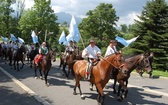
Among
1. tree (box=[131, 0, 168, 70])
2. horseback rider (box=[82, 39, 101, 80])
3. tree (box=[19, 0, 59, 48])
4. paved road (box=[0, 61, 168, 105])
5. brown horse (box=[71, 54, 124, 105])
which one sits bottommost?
paved road (box=[0, 61, 168, 105])

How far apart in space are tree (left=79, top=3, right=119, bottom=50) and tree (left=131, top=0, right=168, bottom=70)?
18.6 metres

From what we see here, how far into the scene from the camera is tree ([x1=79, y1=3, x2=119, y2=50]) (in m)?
51.6

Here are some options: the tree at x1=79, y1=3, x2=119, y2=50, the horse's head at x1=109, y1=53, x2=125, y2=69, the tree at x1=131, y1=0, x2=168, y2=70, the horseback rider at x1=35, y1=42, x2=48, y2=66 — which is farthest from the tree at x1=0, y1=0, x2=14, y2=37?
the horse's head at x1=109, y1=53, x2=125, y2=69

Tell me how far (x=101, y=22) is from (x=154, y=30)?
72.9ft

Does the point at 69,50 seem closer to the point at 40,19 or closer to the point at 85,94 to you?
the point at 85,94

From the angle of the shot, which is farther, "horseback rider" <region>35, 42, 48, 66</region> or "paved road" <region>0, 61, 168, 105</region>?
"horseback rider" <region>35, 42, 48, 66</region>

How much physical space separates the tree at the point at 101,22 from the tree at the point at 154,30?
18.6 metres

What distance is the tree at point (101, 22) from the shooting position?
51.6m

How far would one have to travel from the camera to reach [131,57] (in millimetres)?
11047

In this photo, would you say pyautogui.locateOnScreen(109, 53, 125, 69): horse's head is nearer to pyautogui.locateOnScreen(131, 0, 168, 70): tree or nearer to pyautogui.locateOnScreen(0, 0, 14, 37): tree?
pyautogui.locateOnScreen(131, 0, 168, 70): tree

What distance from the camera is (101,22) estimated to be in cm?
5278

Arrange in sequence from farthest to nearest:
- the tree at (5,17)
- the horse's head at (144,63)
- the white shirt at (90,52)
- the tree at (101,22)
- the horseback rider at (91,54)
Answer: the tree at (101,22) < the tree at (5,17) < the horse's head at (144,63) < the white shirt at (90,52) < the horseback rider at (91,54)

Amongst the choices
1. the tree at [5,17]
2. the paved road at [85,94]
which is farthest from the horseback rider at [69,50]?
the tree at [5,17]

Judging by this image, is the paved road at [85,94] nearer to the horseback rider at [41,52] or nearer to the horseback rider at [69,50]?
the horseback rider at [41,52]
